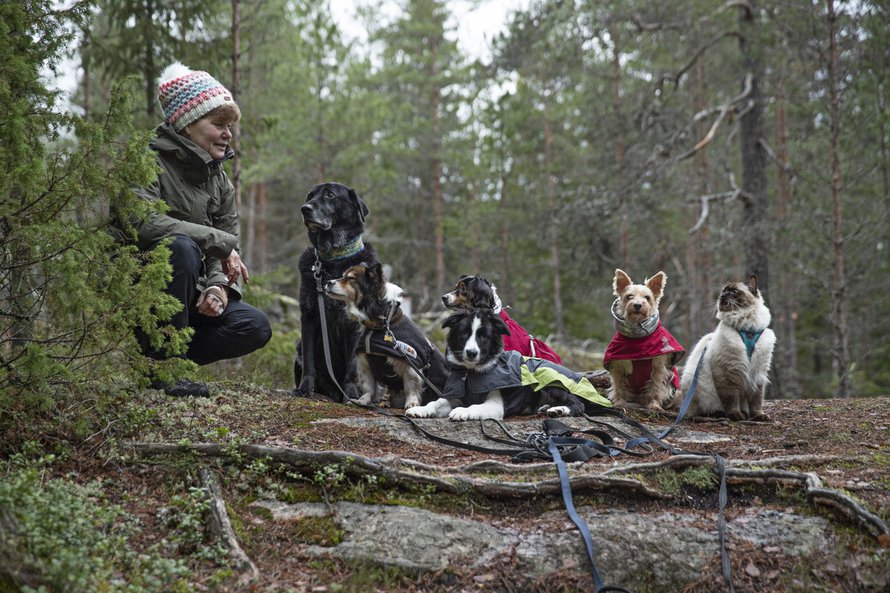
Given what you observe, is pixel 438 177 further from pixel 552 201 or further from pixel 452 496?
pixel 452 496

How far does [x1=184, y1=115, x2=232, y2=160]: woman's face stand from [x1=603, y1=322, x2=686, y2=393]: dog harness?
13.3 ft

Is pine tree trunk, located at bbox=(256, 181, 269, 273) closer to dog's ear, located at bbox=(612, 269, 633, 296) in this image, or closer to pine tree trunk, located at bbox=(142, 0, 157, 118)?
pine tree trunk, located at bbox=(142, 0, 157, 118)

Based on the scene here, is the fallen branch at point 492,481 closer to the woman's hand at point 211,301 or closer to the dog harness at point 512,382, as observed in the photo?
the woman's hand at point 211,301

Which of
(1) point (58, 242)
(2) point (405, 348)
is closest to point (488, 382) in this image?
(2) point (405, 348)

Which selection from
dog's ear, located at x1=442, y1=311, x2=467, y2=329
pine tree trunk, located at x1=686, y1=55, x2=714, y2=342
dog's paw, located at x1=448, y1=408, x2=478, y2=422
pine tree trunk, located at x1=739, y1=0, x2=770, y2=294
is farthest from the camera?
pine tree trunk, located at x1=686, y1=55, x2=714, y2=342

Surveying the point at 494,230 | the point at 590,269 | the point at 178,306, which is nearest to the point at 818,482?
the point at 178,306

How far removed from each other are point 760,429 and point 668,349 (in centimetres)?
110

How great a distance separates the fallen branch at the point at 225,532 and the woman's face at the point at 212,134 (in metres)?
2.98

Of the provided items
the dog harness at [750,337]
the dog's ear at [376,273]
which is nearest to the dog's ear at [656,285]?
the dog harness at [750,337]

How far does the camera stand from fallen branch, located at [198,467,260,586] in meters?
3.12

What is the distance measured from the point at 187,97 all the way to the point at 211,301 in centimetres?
164

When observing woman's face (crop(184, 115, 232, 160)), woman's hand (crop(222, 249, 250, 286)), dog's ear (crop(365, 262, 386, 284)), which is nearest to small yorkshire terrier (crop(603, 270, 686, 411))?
dog's ear (crop(365, 262, 386, 284))

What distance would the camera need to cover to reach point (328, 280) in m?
6.64

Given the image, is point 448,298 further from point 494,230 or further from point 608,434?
point 494,230
